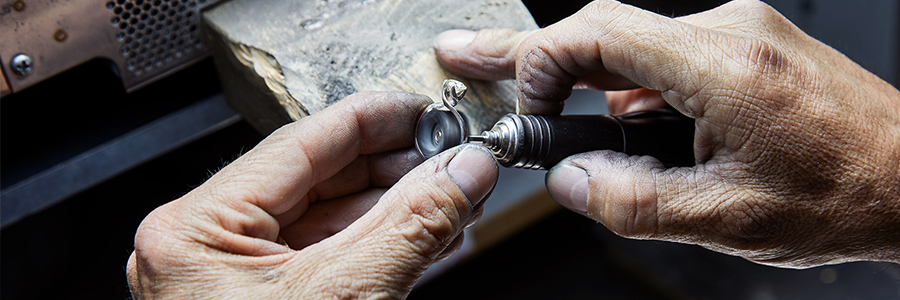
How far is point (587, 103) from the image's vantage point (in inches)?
60.3

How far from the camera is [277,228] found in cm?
89

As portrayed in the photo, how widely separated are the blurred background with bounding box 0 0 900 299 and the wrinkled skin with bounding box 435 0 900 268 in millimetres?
537

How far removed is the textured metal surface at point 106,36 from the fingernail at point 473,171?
0.75m

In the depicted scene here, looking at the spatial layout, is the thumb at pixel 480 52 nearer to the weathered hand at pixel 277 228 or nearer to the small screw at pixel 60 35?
the weathered hand at pixel 277 228

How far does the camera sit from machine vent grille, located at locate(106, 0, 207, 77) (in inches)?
45.3

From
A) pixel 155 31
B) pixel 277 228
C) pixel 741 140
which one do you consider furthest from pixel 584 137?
pixel 155 31

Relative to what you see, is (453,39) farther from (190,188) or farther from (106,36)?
(190,188)

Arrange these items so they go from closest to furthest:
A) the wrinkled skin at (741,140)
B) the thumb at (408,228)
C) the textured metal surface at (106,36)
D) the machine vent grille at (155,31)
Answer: the thumb at (408,228)
the wrinkled skin at (741,140)
the textured metal surface at (106,36)
the machine vent grille at (155,31)

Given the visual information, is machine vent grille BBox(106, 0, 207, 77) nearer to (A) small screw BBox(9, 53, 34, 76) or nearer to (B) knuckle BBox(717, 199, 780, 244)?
(A) small screw BBox(9, 53, 34, 76)

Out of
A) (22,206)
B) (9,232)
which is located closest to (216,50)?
(22,206)

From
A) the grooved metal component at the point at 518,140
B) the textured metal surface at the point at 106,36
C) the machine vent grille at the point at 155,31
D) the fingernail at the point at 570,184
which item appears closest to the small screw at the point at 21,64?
the textured metal surface at the point at 106,36

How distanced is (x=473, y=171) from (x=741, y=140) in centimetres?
Result: 39

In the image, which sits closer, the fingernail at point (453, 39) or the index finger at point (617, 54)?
the index finger at point (617, 54)

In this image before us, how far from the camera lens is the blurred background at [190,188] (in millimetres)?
1235
